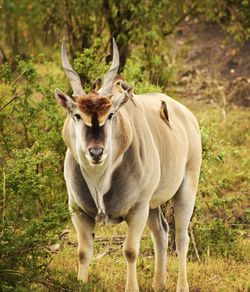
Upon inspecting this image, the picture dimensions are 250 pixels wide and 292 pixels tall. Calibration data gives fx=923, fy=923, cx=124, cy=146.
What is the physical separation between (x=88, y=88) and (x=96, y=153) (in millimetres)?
3106

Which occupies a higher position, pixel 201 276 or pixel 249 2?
pixel 249 2

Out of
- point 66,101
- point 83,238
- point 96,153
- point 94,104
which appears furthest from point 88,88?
point 96,153

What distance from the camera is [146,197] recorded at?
584 centimetres

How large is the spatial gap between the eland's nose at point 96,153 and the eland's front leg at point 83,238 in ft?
2.44

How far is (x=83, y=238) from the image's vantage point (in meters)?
5.93

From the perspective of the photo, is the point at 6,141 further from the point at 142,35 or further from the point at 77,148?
the point at 142,35

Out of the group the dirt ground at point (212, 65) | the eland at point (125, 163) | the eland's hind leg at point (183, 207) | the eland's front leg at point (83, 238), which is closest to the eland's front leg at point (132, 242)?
the eland at point (125, 163)

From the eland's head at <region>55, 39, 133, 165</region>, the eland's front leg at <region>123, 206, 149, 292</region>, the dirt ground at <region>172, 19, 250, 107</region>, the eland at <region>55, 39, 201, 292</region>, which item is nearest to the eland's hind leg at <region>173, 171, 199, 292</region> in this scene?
the eland at <region>55, 39, 201, 292</region>

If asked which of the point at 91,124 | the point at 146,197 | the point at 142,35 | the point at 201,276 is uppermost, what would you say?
the point at 142,35

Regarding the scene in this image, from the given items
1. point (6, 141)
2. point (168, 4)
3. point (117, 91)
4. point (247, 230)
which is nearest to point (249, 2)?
point (168, 4)

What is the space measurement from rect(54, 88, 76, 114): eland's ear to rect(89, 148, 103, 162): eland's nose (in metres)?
0.35

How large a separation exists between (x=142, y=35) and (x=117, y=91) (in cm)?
574

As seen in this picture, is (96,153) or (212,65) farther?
(212,65)

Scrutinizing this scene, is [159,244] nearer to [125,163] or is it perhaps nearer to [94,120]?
[125,163]
